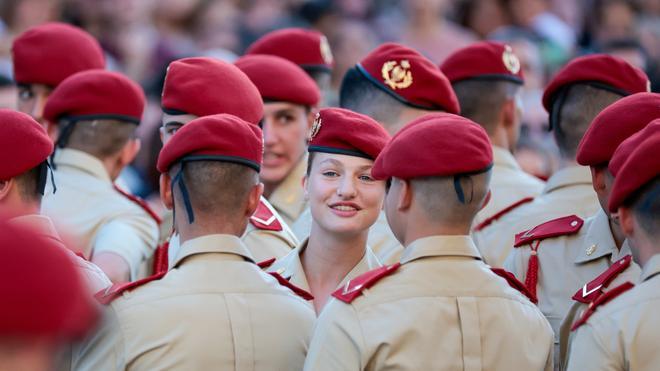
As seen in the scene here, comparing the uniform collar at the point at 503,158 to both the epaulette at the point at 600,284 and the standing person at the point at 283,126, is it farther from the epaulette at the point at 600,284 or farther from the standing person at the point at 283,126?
the epaulette at the point at 600,284

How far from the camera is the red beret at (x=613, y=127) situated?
5086mm

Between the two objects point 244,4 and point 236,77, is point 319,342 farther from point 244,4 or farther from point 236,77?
point 244,4

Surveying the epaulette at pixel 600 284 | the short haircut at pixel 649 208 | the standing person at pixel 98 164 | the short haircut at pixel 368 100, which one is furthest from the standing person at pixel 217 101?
the short haircut at pixel 649 208

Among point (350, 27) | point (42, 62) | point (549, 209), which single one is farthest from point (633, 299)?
point (350, 27)

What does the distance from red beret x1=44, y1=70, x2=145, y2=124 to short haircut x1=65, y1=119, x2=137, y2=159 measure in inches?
1.4

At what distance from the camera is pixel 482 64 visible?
23.3ft

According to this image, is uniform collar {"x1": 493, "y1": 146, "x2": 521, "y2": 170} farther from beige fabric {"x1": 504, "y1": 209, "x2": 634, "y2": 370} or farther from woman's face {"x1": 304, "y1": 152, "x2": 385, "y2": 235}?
woman's face {"x1": 304, "y1": 152, "x2": 385, "y2": 235}

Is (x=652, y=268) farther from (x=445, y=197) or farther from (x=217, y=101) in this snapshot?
(x=217, y=101)

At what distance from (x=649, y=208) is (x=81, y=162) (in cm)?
304

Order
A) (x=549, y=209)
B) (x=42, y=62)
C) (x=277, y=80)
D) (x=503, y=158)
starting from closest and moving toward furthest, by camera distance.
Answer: (x=549, y=209) → (x=503, y=158) → (x=277, y=80) → (x=42, y=62)

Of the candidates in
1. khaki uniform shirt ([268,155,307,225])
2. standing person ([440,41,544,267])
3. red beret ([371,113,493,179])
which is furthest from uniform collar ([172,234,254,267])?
standing person ([440,41,544,267])

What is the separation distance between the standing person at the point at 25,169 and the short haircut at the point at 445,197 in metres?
1.17

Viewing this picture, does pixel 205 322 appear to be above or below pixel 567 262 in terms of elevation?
above

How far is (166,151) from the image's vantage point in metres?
4.71
